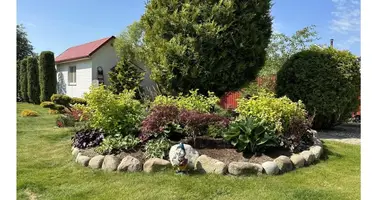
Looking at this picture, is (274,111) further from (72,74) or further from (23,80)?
(23,80)

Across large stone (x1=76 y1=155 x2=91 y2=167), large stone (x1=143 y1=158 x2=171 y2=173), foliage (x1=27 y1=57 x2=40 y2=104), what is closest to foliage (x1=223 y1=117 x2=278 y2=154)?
large stone (x1=143 y1=158 x2=171 y2=173)

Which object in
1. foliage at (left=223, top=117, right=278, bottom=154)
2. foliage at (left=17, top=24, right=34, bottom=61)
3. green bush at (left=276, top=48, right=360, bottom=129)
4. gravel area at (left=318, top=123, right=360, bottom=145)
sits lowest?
gravel area at (left=318, top=123, right=360, bottom=145)

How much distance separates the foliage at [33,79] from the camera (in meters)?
16.1

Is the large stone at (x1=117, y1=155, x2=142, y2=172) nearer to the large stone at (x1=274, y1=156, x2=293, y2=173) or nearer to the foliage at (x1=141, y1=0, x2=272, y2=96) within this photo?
the large stone at (x1=274, y1=156, x2=293, y2=173)

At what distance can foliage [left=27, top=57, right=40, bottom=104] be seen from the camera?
52.9 feet

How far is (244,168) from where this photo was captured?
365 centimetres

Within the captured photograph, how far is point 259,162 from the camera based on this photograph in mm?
3947

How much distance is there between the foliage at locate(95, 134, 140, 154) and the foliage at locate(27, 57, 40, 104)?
44.4ft

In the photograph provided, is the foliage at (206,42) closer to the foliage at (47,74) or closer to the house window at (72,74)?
the foliage at (47,74)

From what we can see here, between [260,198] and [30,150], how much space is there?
4068 millimetres

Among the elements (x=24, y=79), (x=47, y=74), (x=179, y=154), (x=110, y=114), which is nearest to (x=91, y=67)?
(x=47, y=74)

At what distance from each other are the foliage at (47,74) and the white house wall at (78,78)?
3.84 ft

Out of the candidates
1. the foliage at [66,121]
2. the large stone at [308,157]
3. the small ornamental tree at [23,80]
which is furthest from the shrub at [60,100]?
the large stone at [308,157]
